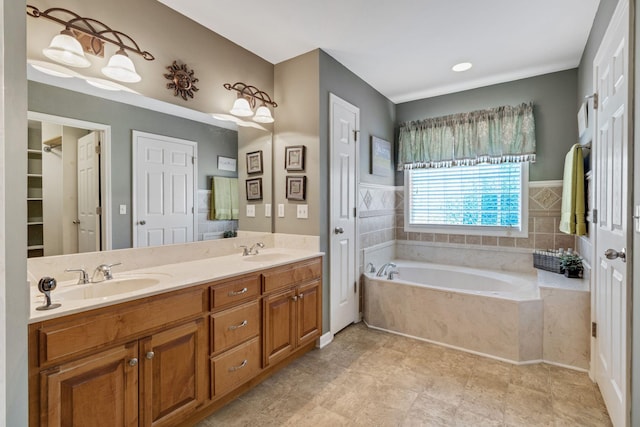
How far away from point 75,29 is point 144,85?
0.40 meters

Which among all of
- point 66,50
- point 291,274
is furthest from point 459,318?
point 66,50

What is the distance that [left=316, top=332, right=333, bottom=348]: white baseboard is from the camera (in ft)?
8.55

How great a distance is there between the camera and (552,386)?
2.04 meters

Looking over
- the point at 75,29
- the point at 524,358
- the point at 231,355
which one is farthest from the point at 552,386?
the point at 75,29

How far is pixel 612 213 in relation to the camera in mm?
1605

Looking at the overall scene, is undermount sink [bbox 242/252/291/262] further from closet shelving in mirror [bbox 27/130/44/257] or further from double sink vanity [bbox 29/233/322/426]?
closet shelving in mirror [bbox 27/130/44/257]

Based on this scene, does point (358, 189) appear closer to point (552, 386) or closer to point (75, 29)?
point (552, 386)

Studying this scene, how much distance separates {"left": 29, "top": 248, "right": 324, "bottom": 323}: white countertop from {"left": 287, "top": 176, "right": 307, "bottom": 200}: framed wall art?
468mm

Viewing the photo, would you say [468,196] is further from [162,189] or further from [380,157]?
[162,189]

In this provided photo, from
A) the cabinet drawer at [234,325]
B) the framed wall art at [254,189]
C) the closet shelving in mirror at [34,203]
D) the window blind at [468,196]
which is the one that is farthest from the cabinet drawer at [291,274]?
the window blind at [468,196]

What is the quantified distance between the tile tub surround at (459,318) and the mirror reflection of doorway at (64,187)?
2380 mm

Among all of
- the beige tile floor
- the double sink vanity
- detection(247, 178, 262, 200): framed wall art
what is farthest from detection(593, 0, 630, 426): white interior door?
detection(247, 178, 262, 200): framed wall art

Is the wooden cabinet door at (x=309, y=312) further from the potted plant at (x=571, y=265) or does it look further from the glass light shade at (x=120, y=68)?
the potted plant at (x=571, y=265)

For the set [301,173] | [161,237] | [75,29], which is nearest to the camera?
[75,29]
